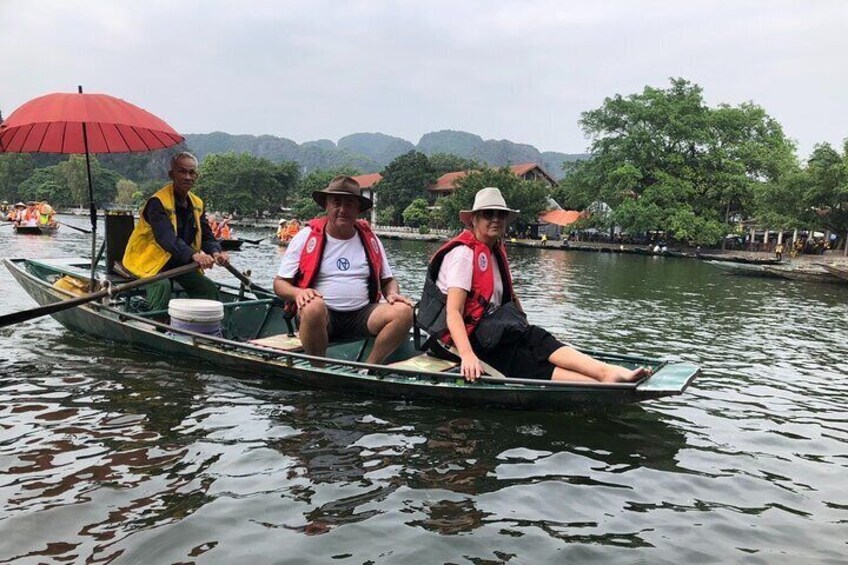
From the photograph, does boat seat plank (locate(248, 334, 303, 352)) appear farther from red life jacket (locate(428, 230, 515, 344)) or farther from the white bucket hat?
the white bucket hat

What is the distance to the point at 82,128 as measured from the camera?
8828 millimetres

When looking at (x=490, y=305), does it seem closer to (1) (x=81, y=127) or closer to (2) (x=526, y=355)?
(2) (x=526, y=355)

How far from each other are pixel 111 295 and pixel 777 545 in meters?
7.44

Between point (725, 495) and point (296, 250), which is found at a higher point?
point (296, 250)

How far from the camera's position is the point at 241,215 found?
95.5 metres

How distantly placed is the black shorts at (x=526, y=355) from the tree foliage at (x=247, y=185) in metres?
90.2

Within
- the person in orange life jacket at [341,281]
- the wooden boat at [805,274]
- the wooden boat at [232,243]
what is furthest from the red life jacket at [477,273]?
the wooden boat at [805,274]

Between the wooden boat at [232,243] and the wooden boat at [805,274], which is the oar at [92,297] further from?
the wooden boat at [805,274]

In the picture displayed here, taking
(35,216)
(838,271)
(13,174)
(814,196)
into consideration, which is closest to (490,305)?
(838,271)

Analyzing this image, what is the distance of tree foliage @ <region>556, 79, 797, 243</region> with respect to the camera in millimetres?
53156

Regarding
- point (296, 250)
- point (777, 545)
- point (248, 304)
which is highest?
point (296, 250)

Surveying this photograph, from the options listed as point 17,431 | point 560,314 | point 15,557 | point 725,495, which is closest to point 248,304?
point 17,431

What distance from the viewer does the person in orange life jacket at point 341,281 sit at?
6633mm

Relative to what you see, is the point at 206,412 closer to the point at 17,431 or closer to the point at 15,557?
the point at 17,431
